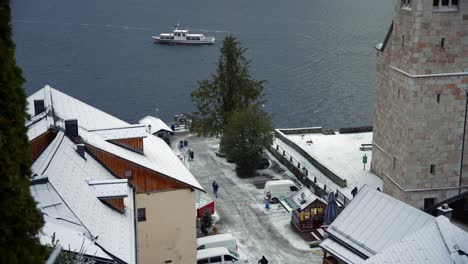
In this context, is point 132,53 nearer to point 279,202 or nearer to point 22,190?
point 279,202

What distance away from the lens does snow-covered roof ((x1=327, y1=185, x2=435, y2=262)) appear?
2739 centimetres

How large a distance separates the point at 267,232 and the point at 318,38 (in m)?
109

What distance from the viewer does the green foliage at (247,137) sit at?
162 feet

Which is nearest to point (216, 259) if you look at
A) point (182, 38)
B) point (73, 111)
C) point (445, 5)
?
point (73, 111)

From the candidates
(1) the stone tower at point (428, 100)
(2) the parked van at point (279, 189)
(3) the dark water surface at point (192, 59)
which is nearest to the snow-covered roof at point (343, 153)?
(2) the parked van at point (279, 189)

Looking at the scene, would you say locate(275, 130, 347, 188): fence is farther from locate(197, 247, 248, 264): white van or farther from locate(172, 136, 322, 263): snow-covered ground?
locate(197, 247, 248, 264): white van

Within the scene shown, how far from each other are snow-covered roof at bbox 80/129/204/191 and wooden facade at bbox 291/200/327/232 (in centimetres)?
738

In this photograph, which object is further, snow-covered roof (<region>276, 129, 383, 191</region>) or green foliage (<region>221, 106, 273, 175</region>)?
green foliage (<region>221, 106, 273, 175</region>)

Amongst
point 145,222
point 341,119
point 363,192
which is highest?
point 363,192

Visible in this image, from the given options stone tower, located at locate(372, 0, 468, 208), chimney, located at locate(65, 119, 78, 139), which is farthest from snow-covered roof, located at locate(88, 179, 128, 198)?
stone tower, located at locate(372, 0, 468, 208)

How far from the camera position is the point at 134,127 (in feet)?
115

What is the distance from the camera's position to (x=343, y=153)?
52.6m

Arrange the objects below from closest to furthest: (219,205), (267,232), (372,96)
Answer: (267,232)
(219,205)
(372,96)

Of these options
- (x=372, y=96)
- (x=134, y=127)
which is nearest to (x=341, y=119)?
(x=372, y=96)
